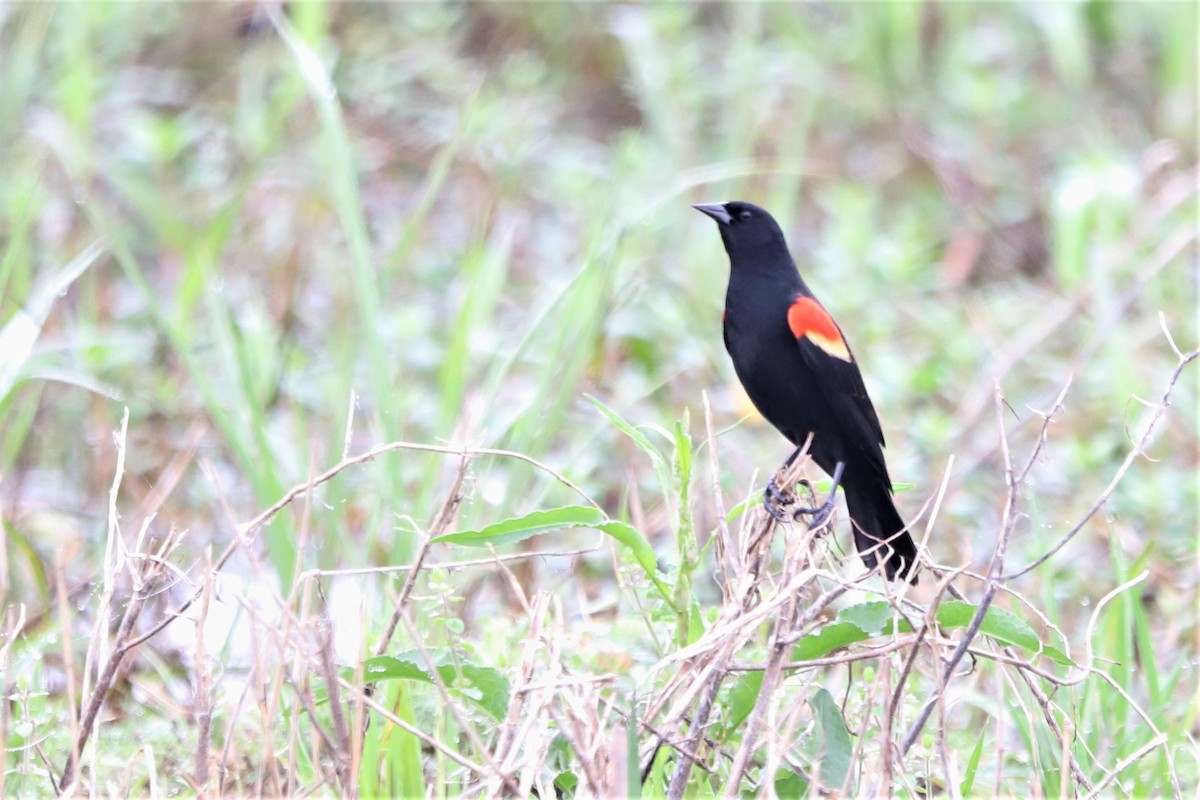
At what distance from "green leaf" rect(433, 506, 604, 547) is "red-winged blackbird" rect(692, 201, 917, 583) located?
0.99m

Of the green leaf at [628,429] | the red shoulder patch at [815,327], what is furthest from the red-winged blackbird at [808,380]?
the green leaf at [628,429]

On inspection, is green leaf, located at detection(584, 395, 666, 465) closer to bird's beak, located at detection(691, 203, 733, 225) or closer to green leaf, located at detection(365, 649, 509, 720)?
green leaf, located at detection(365, 649, 509, 720)

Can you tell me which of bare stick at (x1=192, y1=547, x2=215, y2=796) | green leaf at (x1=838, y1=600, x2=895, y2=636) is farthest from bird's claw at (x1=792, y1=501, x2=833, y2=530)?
bare stick at (x1=192, y1=547, x2=215, y2=796)

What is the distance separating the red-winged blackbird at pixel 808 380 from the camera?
3086 millimetres

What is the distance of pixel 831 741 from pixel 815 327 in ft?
3.69

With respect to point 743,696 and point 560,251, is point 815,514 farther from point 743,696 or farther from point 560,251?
point 560,251

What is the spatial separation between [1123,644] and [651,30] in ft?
14.3

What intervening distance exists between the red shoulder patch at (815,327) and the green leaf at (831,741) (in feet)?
3.38

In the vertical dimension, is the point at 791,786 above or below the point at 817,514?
below

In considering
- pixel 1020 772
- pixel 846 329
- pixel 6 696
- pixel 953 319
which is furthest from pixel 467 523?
pixel 953 319

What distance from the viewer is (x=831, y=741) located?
7.48ft

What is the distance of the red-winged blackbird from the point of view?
3086 millimetres

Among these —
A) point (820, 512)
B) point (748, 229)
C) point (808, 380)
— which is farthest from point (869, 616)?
point (748, 229)

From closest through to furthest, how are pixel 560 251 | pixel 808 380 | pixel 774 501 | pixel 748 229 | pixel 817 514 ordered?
1. pixel 774 501
2. pixel 817 514
3. pixel 808 380
4. pixel 748 229
5. pixel 560 251
